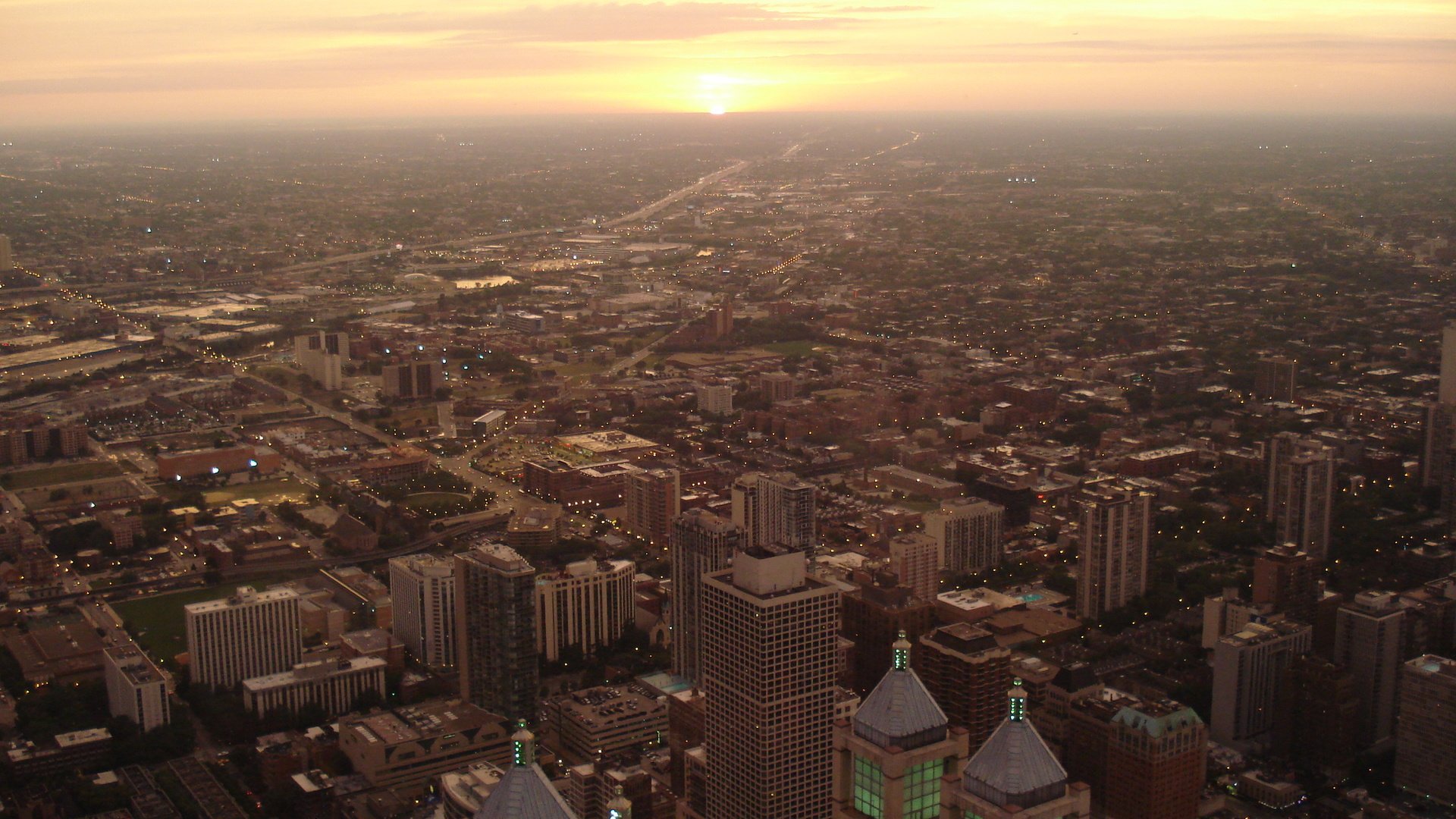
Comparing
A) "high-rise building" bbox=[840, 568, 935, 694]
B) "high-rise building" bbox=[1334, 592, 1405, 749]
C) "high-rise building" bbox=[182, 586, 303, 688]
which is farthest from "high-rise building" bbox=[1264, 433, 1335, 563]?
"high-rise building" bbox=[182, 586, 303, 688]

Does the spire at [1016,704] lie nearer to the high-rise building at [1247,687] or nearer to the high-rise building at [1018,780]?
the high-rise building at [1018,780]

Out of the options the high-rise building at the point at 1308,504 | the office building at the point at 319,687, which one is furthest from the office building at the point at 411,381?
the high-rise building at the point at 1308,504

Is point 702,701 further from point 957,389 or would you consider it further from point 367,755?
point 957,389

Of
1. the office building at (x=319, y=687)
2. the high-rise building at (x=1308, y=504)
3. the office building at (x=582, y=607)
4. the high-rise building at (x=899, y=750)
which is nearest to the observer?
the high-rise building at (x=899, y=750)

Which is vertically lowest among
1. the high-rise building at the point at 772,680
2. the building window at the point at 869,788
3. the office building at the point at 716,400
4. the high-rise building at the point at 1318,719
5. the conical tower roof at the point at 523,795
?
the high-rise building at the point at 1318,719

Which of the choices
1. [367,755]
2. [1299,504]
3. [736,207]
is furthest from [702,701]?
[736,207]

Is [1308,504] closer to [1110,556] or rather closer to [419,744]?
[1110,556]
